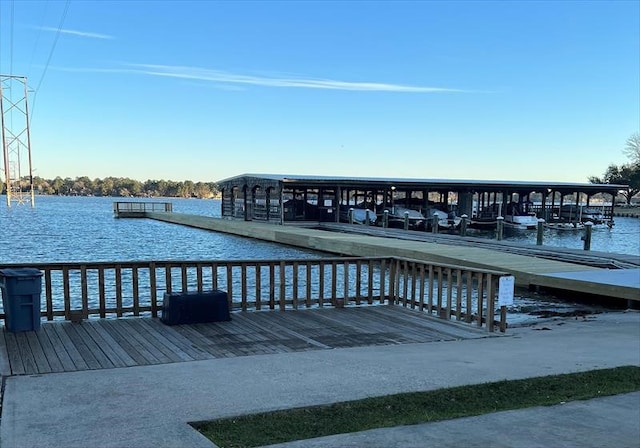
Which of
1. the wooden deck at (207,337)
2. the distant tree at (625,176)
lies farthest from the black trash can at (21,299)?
the distant tree at (625,176)

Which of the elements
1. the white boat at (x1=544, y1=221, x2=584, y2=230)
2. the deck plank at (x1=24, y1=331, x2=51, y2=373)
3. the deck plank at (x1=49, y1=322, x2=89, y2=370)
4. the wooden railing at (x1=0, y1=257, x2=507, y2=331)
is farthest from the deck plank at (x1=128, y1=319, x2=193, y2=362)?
the white boat at (x1=544, y1=221, x2=584, y2=230)

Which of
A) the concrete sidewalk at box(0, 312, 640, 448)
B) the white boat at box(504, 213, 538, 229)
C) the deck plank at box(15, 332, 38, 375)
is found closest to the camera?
the concrete sidewalk at box(0, 312, 640, 448)

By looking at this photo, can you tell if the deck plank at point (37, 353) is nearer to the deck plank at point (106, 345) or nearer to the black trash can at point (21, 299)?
the black trash can at point (21, 299)

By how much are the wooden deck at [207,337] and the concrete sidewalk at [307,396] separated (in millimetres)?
368

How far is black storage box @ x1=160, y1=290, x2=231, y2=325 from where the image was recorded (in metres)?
7.57

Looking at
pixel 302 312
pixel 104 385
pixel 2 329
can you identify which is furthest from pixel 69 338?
pixel 302 312

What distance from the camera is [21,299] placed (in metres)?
6.76

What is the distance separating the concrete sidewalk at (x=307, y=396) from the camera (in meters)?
3.85

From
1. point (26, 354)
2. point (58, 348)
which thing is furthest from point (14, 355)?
point (58, 348)

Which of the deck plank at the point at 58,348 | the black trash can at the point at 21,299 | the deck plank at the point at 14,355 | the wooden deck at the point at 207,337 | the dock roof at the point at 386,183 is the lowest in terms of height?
the wooden deck at the point at 207,337

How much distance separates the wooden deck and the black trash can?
0.41ft

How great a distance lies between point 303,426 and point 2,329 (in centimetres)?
482

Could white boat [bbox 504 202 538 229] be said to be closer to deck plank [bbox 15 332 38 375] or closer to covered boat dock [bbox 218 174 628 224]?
covered boat dock [bbox 218 174 628 224]

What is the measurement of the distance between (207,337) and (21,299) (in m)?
2.29
